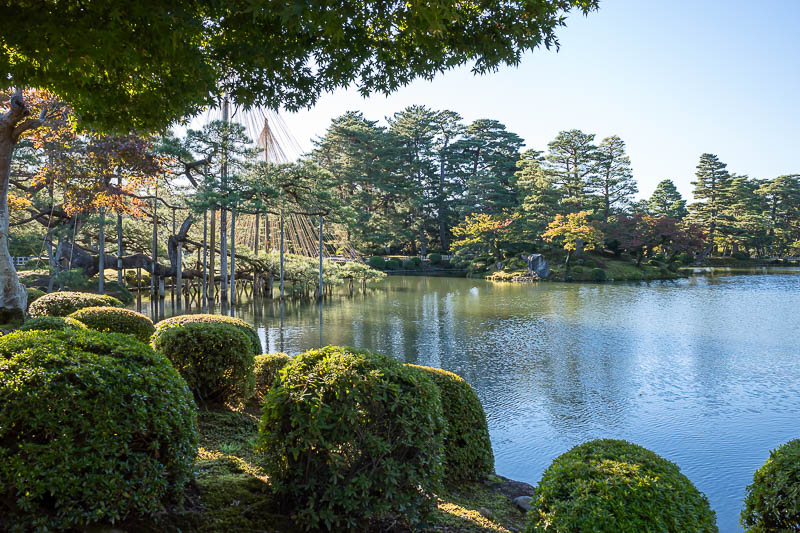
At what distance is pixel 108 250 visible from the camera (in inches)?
888

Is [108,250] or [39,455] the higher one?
[108,250]

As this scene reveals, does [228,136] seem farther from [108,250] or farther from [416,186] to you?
[416,186]

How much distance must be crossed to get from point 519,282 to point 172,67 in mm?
28124

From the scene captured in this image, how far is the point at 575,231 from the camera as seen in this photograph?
104 ft

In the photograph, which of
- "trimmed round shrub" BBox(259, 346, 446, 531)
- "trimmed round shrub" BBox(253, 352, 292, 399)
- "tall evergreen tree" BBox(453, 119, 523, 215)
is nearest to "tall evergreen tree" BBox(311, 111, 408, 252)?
"tall evergreen tree" BBox(453, 119, 523, 215)

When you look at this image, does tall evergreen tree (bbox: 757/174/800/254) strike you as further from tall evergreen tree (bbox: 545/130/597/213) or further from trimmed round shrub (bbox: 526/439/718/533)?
trimmed round shrub (bbox: 526/439/718/533)

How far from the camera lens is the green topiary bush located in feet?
22.2

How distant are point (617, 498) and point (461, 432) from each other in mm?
2154

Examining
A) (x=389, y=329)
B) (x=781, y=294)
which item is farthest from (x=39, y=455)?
(x=781, y=294)

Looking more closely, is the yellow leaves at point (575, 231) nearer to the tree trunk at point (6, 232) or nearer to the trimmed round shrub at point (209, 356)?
the tree trunk at point (6, 232)

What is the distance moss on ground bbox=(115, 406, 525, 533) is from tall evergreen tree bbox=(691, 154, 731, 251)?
4367 centimetres

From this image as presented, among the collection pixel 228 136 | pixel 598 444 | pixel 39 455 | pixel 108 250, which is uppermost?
pixel 228 136

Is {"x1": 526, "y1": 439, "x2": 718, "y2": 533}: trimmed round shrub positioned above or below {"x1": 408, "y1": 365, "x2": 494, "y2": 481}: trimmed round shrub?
above

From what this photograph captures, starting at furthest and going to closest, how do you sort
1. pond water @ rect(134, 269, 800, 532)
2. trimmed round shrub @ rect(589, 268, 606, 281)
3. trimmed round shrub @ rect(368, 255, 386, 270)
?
1. trimmed round shrub @ rect(368, 255, 386, 270)
2. trimmed round shrub @ rect(589, 268, 606, 281)
3. pond water @ rect(134, 269, 800, 532)
